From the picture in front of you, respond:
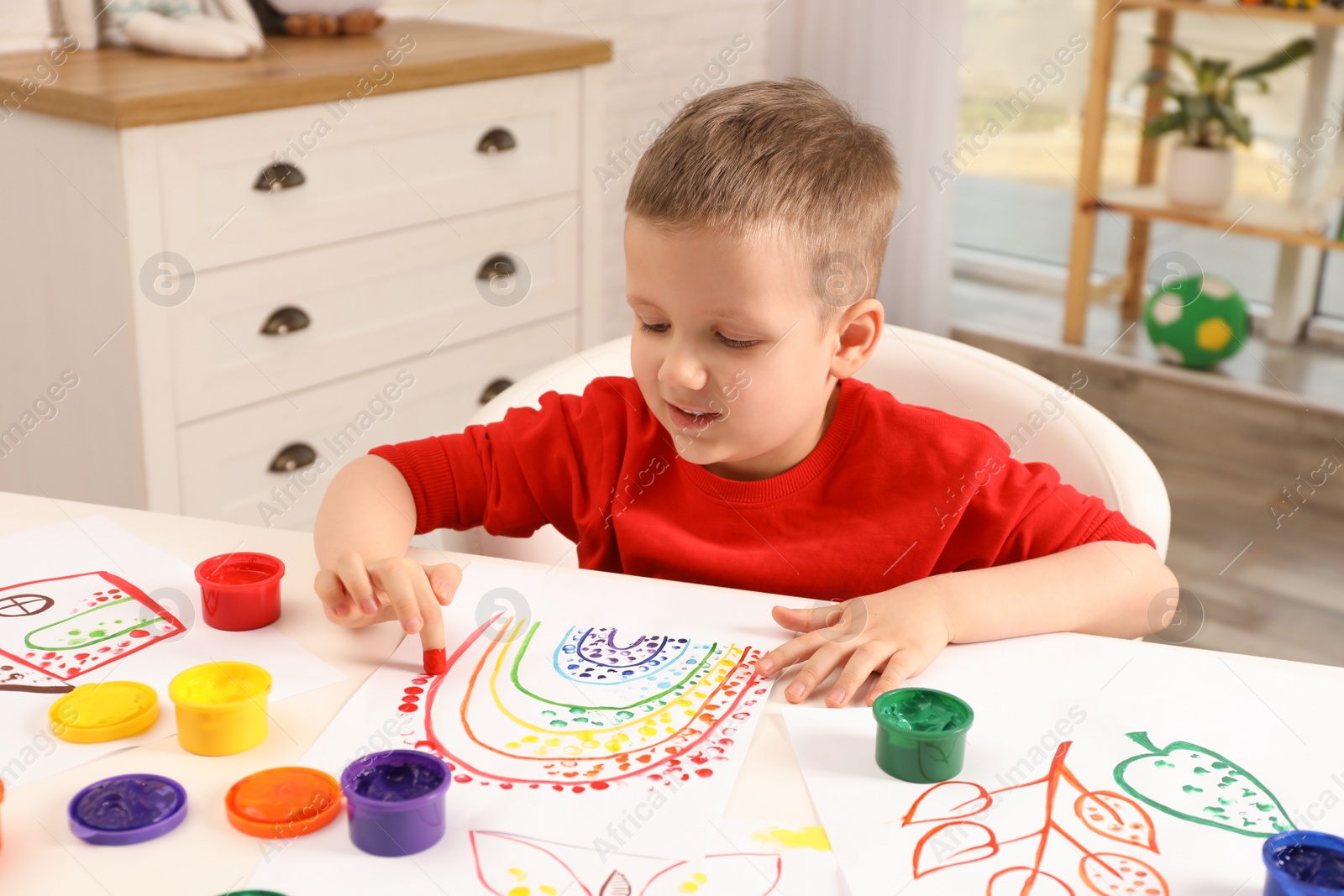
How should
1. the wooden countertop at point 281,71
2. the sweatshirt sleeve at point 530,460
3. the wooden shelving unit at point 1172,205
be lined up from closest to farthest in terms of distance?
1. the sweatshirt sleeve at point 530,460
2. the wooden countertop at point 281,71
3. the wooden shelving unit at point 1172,205

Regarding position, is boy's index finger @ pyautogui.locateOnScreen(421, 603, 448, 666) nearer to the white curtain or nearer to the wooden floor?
the wooden floor

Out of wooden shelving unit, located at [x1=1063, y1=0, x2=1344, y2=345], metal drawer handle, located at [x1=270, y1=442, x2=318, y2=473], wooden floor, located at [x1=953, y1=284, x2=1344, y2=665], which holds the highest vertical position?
wooden shelving unit, located at [x1=1063, y1=0, x2=1344, y2=345]

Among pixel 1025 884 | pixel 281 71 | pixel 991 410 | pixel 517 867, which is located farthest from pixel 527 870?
pixel 281 71

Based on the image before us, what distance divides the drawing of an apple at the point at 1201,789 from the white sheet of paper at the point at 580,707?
21cm

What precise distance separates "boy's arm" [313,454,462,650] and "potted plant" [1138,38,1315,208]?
2929 millimetres

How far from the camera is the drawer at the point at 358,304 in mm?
1746

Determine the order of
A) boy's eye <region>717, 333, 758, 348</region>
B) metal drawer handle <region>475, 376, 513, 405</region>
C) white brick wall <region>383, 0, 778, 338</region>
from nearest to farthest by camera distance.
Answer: boy's eye <region>717, 333, 758, 348</region> → metal drawer handle <region>475, 376, 513, 405</region> → white brick wall <region>383, 0, 778, 338</region>

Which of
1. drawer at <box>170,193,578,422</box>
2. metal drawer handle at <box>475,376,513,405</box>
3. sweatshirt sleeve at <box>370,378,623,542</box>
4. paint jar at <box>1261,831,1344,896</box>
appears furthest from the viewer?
metal drawer handle at <box>475,376,513,405</box>

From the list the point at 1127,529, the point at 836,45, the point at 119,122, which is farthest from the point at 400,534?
the point at 836,45

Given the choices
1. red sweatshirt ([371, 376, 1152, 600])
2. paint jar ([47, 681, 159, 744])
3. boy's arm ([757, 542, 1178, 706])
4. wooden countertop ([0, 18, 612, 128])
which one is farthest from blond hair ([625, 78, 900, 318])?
wooden countertop ([0, 18, 612, 128])

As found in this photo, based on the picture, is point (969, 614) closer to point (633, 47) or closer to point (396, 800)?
point (396, 800)

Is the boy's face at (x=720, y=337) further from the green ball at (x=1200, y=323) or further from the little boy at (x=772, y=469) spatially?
the green ball at (x=1200, y=323)

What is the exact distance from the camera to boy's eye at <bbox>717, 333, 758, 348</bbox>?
0.91 m

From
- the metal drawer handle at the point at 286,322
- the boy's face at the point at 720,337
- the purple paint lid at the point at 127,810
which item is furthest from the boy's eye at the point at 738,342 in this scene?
the metal drawer handle at the point at 286,322
